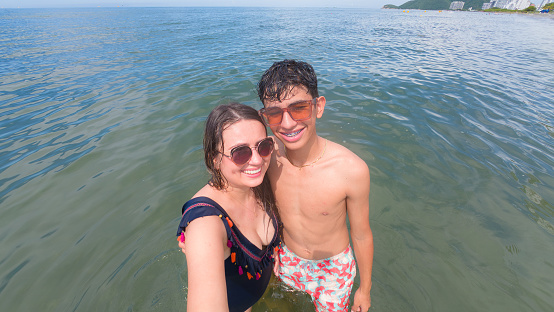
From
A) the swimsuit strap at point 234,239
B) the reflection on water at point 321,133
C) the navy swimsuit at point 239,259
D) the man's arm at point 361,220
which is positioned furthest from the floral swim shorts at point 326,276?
the reflection on water at point 321,133

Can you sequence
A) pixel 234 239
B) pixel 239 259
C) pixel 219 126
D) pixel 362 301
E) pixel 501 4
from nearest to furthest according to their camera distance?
1. pixel 219 126
2. pixel 234 239
3. pixel 239 259
4. pixel 362 301
5. pixel 501 4

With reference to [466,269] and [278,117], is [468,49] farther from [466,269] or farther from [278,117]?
[278,117]

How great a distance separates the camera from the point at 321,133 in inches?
254

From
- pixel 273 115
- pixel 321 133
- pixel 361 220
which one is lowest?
pixel 321 133

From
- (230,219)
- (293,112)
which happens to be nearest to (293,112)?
(293,112)

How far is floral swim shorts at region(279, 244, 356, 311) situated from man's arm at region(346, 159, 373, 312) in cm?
12

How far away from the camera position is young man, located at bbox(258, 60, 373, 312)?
189cm

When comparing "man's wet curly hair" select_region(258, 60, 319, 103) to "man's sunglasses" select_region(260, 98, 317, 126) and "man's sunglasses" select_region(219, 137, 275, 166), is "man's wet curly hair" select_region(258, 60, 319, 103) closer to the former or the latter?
"man's sunglasses" select_region(260, 98, 317, 126)

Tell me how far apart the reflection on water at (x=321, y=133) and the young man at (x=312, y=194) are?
0.80 metres

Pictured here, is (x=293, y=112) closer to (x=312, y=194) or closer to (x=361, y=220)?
(x=312, y=194)

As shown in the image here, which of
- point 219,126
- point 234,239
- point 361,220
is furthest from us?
point 361,220

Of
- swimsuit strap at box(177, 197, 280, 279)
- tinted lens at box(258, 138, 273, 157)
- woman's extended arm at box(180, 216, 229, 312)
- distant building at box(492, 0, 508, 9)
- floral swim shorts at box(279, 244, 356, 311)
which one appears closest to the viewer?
woman's extended arm at box(180, 216, 229, 312)

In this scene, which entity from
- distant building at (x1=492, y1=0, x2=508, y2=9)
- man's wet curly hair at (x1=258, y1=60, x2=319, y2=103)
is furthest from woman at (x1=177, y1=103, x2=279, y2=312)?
distant building at (x1=492, y1=0, x2=508, y2=9)

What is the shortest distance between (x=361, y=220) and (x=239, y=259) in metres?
1.04
